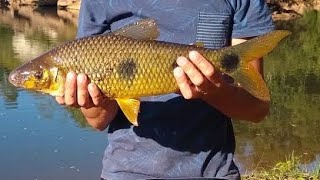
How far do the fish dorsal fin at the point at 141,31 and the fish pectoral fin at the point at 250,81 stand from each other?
0.30 meters

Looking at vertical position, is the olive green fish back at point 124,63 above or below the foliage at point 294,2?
above

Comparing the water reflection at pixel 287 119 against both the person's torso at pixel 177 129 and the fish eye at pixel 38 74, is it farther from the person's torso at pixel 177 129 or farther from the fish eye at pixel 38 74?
the fish eye at pixel 38 74

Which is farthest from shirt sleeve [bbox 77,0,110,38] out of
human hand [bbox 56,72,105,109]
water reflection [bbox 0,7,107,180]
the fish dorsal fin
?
water reflection [bbox 0,7,107,180]

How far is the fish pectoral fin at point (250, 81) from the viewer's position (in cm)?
220

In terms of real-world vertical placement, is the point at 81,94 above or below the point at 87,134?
above

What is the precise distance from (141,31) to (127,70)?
0.14 m

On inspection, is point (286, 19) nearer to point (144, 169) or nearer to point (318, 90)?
point (318, 90)

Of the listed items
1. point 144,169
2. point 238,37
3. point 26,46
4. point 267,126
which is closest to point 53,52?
point 144,169

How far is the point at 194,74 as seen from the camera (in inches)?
81.0

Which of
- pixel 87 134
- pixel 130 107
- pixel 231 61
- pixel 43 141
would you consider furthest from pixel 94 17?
pixel 87 134

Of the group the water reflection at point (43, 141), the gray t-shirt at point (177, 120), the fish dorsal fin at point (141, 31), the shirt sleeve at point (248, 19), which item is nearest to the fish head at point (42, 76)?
the fish dorsal fin at point (141, 31)

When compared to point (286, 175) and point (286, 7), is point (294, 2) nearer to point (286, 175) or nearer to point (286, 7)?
point (286, 7)

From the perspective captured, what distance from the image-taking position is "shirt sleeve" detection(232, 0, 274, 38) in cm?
256

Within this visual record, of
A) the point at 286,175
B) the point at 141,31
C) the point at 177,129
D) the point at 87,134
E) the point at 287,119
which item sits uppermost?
the point at 141,31
